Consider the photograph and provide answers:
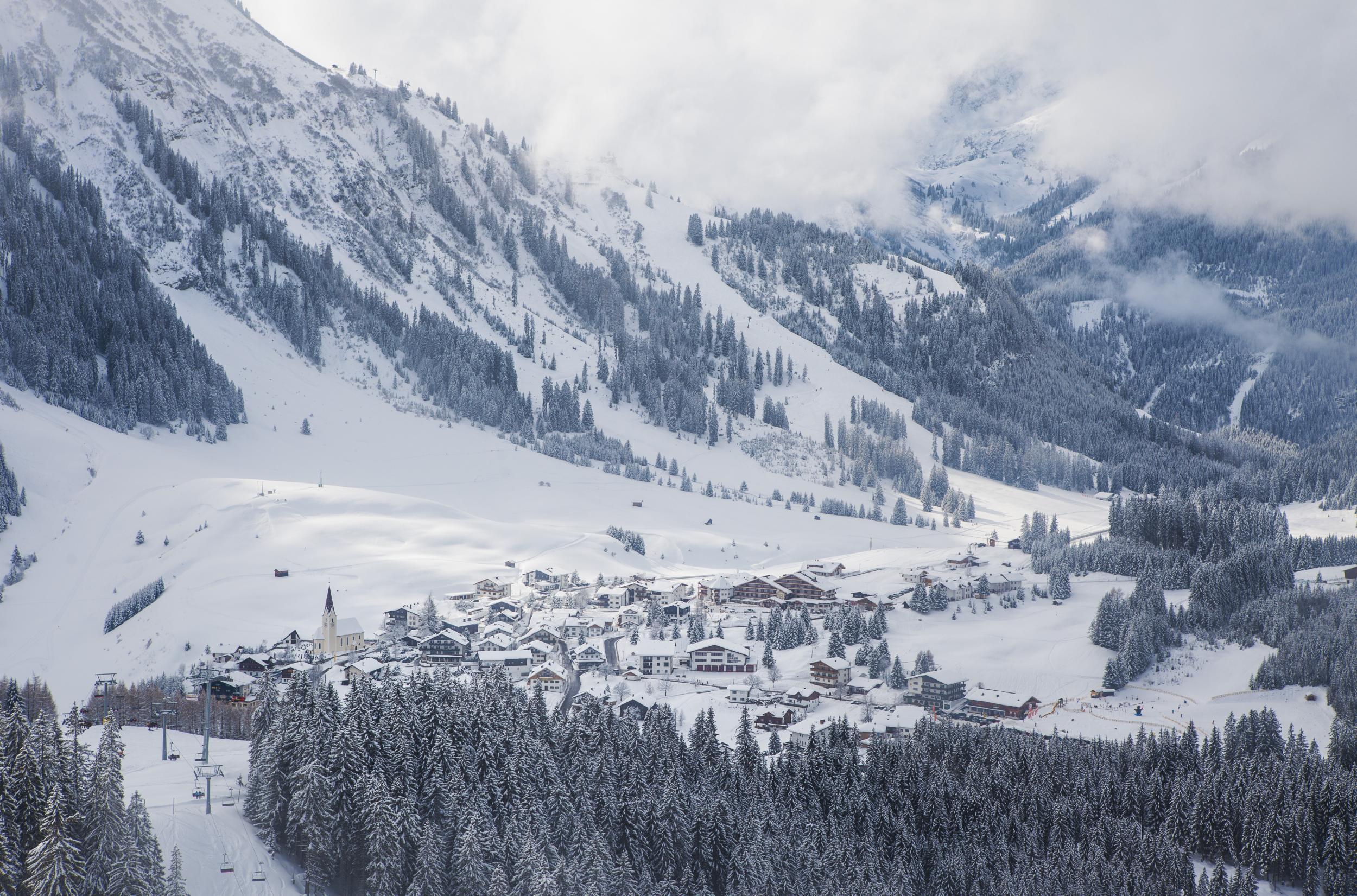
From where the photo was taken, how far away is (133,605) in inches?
4158

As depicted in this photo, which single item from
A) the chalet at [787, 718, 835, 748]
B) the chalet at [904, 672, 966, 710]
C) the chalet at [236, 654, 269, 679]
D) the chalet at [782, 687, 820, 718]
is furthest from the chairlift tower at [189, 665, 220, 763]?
the chalet at [904, 672, 966, 710]

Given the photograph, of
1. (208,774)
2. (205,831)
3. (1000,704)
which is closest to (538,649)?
(1000,704)

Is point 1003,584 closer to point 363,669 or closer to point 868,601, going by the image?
point 868,601

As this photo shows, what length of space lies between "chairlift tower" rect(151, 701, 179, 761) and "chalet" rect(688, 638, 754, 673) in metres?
41.0

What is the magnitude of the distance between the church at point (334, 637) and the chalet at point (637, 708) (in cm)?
2690

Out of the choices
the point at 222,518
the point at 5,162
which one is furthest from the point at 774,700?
the point at 5,162

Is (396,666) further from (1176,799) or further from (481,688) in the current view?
(1176,799)

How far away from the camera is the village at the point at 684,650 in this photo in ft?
280

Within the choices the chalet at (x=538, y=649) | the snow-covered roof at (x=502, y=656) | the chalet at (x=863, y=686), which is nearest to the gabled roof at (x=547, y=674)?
the snow-covered roof at (x=502, y=656)

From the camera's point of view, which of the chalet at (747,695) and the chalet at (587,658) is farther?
the chalet at (587,658)

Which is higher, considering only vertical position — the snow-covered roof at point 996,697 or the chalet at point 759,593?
the chalet at point 759,593

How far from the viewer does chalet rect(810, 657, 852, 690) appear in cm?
9181

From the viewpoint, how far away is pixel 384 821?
47.9 m

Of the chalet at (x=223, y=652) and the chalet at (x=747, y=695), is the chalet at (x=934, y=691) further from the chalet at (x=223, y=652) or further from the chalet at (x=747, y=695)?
the chalet at (x=223, y=652)
